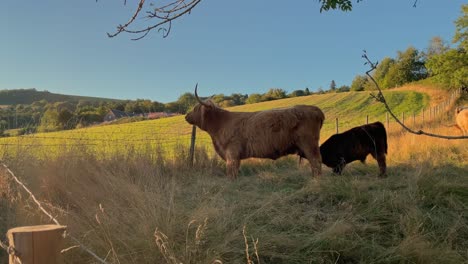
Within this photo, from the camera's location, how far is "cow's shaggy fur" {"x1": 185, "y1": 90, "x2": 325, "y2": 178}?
6844 millimetres

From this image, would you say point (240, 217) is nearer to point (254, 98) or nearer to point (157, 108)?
point (157, 108)

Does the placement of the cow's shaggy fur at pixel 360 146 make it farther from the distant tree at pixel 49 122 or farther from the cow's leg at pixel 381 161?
the distant tree at pixel 49 122

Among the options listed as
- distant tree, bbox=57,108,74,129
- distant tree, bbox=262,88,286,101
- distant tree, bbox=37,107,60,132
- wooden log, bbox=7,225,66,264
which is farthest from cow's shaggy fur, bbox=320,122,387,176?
distant tree, bbox=262,88,286,101

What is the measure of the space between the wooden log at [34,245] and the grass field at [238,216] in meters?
0.70

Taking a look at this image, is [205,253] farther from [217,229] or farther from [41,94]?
[41,94]

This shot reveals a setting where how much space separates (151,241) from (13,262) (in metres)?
1.50

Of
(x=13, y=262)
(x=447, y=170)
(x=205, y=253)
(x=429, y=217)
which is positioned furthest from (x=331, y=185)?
(x=13, y=262)

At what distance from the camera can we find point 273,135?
6.88 meters

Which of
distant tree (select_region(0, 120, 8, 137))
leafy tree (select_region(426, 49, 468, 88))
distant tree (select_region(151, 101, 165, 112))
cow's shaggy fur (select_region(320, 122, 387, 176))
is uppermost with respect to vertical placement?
leafy tree (select_region(426, 49, 468, 88))

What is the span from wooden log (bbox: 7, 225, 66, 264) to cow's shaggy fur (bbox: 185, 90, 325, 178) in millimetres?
5567

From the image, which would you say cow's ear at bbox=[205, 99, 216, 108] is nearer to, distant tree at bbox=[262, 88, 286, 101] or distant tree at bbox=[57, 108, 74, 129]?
distant tree at bbox=[57, 108, 74, 129]

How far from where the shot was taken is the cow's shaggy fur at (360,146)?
738cm

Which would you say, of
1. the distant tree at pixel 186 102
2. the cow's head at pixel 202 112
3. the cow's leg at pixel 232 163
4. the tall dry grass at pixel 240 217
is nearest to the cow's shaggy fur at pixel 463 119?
the tall dry grass at pixel 240 217

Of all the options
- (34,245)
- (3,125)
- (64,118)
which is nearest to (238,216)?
(34,245)
